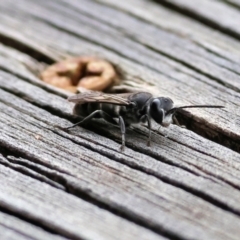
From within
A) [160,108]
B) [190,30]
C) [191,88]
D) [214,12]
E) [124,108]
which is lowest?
[124,108]

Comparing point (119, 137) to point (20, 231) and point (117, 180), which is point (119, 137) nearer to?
point (117, 180)

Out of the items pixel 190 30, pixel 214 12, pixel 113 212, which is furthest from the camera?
pixel 214 12

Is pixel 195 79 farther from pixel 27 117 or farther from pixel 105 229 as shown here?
pixel 105 229

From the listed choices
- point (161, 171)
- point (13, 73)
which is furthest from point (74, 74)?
point (161, 171)

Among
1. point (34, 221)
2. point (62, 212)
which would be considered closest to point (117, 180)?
point (62, 212)

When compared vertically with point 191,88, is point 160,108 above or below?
below

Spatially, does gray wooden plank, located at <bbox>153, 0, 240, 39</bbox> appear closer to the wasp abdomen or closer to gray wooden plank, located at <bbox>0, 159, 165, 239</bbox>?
the wasp abdomen

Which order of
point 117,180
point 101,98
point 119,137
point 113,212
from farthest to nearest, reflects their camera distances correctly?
point 101,98 < point 119,137 < point 117,180 < point 113,212
